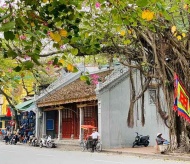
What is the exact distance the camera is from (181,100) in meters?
13.3

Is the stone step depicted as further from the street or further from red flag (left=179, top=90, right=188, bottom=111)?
red flag (left=179, top=90, right=188, bottom=111)

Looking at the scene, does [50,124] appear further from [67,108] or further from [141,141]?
[141,141]

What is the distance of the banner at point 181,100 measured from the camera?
13.2 meters

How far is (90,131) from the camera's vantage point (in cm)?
2053

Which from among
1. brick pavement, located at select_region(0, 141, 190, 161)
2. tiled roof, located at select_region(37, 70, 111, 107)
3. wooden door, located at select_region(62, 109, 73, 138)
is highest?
tiled roof, located at select_region(37, 70, 111, 107)

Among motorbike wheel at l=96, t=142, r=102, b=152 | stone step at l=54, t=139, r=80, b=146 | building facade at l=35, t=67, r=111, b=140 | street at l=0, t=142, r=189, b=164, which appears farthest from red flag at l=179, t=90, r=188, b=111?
stone step at l=54, t=139, r=80, b=146

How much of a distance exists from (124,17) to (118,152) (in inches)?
536

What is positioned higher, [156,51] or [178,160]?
[156,51]

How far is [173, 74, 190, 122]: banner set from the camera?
1322 centimetres

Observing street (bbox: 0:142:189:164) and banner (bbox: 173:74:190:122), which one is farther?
banner (bbox: 173:74:190:122)

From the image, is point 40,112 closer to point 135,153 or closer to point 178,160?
point 135,153

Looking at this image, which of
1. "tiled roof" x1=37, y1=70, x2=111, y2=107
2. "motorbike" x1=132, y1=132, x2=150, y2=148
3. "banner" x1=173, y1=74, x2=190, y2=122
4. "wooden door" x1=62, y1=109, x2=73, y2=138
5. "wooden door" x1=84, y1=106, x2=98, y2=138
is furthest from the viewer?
"wooden door" x1=62, y1=109, x2=73, y2=138

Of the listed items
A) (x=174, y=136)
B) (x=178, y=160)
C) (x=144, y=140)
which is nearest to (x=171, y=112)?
(x=174, y=136)

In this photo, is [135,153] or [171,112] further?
[135,153]
